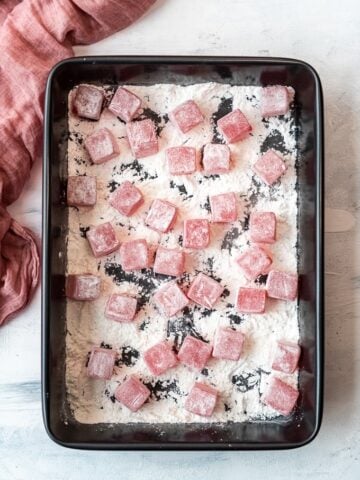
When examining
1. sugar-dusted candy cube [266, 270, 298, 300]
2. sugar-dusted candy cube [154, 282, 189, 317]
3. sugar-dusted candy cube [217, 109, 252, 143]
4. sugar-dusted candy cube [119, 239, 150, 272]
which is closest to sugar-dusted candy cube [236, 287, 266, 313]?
sugar-dusted candy cube [266, 270, 298, 300]

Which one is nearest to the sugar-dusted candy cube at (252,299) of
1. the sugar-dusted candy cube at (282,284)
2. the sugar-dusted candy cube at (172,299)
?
the sugar-dusted candy cube at (282,284)

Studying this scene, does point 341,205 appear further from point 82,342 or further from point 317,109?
point 82,342

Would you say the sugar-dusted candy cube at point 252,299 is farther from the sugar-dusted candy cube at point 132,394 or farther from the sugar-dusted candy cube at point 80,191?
the sugar-dusted candy cube at point 80,191

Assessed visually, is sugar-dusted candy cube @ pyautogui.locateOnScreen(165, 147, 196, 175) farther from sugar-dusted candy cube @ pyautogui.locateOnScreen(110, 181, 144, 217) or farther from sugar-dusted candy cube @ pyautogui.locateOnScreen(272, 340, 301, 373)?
sugar-dusted candy cube @ pyautogui.locateOnScreen(272, 340, 301, 373)

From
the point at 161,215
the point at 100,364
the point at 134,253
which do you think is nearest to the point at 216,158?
the point at 161,215

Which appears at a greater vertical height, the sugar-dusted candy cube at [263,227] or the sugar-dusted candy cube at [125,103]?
the sugar-dusted candy cube at [125,103]
